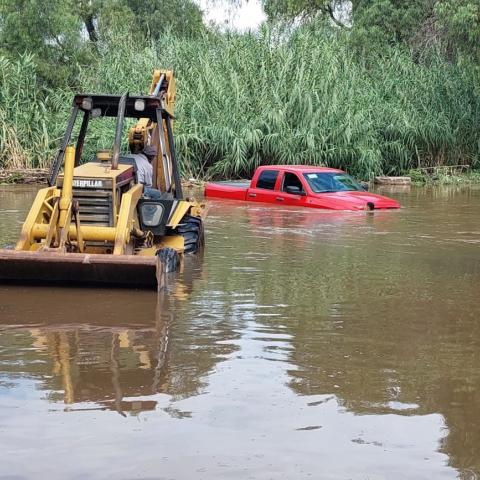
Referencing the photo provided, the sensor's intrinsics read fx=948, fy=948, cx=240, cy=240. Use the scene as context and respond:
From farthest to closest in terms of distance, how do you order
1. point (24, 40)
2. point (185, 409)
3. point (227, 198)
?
point (24, 40) → point (227, 198) → point (185, 409)

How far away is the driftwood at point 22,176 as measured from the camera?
2769cm

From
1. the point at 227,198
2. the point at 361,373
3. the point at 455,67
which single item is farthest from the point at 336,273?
the point at 455,67

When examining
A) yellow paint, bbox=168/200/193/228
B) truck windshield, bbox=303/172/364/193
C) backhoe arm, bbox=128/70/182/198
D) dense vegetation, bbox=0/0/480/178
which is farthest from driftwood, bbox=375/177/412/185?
yellow paint, bbox=168/200/193/228

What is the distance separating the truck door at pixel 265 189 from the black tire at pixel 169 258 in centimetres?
924

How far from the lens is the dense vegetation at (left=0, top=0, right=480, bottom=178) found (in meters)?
27.6

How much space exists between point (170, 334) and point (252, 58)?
22.5 metres

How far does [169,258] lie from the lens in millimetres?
10672

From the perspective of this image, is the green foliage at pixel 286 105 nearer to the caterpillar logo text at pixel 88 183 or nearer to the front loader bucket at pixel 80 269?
the caterpillar logo text at pixel 88 183

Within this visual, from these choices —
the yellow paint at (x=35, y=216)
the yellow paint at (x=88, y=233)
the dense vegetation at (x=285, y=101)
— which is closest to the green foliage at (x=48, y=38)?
the dense vegetation at (x=285, y=101)

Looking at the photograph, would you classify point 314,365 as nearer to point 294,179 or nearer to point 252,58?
point 294,179

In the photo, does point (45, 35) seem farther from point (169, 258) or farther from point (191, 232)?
point (169, 258)

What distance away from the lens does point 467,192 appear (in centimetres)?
2542

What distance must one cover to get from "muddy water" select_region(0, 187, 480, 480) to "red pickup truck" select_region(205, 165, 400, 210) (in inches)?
292

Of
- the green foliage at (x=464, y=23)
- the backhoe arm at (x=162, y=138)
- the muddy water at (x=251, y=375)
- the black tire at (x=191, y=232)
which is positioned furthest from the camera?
the green foliage at (x=464, y=23)
